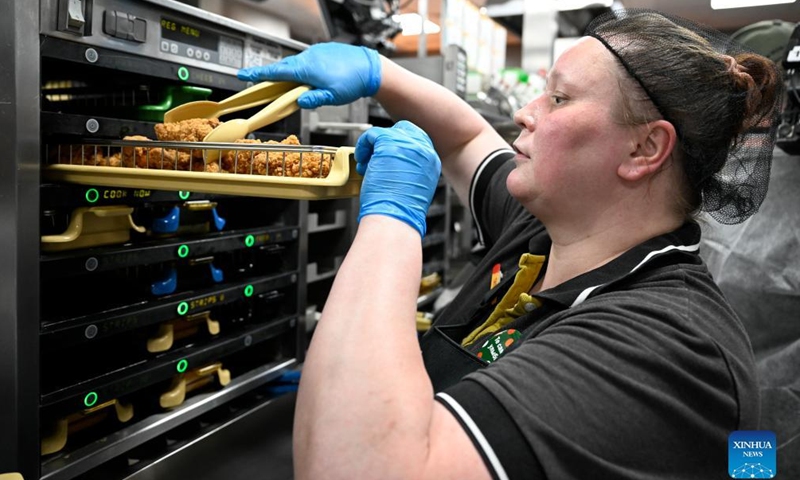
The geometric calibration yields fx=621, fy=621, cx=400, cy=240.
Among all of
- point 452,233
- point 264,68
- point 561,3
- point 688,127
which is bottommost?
point 452,233

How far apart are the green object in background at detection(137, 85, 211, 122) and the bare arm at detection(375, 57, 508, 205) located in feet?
1.31

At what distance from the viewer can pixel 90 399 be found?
42.7 inches

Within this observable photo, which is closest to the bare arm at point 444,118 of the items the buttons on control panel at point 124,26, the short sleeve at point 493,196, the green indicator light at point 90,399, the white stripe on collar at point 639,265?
the short sleeve at point 493,196

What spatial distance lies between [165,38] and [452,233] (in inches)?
88.4

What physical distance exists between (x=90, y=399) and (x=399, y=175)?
26.7 inches

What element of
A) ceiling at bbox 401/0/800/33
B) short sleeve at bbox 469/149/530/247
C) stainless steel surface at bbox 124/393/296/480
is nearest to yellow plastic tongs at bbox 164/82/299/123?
short sleeve at bbox 469/149/530/247

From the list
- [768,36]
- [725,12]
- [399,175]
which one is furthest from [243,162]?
[768,36]

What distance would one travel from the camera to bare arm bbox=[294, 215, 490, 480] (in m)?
0.73

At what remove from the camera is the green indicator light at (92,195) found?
1.08m

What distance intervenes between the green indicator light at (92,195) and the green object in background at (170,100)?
0.28 metres

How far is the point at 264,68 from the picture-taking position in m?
1.19

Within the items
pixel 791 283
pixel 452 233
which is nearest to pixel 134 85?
pixel 791 283

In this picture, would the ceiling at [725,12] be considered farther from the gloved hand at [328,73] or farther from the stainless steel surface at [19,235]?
the stainless steel surface at [19,235]

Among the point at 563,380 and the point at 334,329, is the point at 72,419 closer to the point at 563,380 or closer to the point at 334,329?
the point at 334,329
